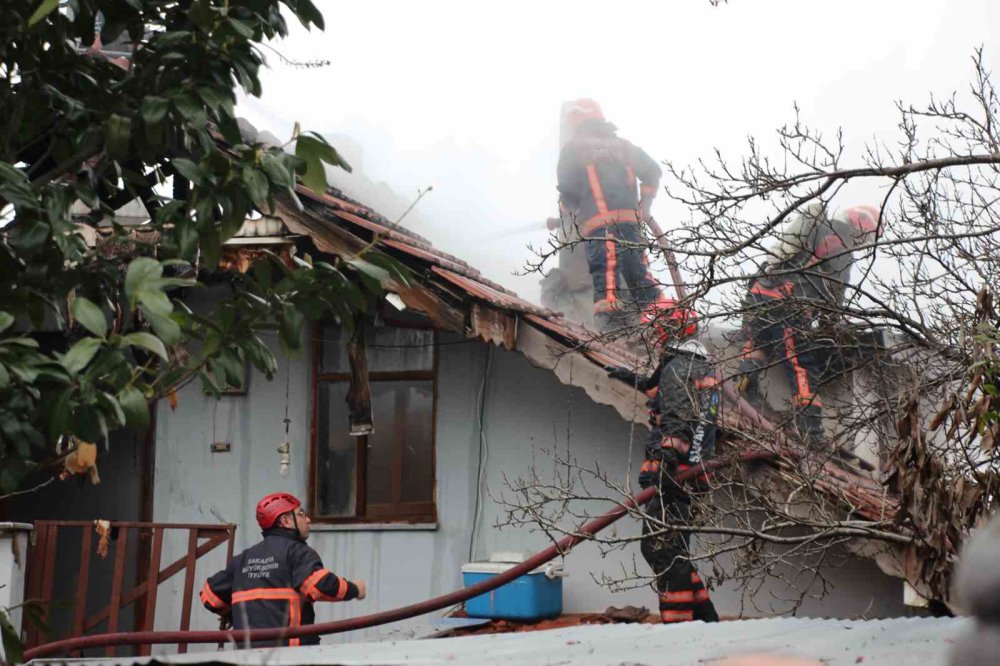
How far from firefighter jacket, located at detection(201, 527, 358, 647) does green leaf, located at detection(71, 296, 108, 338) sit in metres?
4.07

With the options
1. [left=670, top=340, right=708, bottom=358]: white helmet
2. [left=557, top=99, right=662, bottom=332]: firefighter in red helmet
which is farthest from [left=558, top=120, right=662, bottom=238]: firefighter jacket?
[left=670, top=340, right=708, bottom=358]: white helmet

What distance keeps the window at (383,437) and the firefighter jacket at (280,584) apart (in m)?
2.52

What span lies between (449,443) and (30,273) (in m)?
6.09

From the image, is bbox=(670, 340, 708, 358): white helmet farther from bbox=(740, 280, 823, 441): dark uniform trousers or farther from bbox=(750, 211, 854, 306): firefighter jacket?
bbox=(750, 211, 854, 306): firefighter jacket

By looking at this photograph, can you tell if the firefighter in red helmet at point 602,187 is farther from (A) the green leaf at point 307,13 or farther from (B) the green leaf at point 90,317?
(B) the green leaf at point 90,317

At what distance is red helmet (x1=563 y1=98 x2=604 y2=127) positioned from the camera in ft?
43.8

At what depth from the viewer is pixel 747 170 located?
6012 mm

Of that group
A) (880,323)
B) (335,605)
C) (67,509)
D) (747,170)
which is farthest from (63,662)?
(67,509)

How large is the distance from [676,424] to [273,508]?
2480 millimetres

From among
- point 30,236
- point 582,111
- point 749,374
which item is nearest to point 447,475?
point 749,374

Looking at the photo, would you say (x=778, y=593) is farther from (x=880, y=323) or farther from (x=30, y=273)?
(x=30, y=273)

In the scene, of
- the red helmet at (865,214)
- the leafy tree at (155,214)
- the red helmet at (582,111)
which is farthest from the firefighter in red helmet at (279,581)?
the red helmet at (582,111)

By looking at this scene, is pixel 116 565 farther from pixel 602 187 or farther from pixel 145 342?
pixel 145 342

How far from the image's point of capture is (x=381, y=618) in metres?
6.66
